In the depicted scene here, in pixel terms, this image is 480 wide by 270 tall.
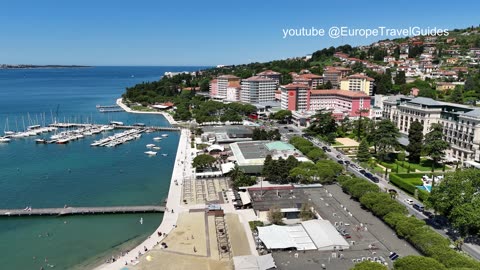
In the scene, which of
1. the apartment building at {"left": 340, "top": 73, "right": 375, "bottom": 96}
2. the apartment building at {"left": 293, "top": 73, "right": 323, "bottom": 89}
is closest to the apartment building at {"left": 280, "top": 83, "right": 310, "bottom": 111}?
the apartment building at {"left": 340, "top": 73, "right": 375, "bottom": 96}

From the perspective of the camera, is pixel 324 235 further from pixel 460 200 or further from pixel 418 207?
pixel 418 207

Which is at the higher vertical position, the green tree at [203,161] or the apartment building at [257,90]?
the apartment building at [257,90]

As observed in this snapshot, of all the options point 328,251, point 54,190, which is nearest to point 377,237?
point 328,251

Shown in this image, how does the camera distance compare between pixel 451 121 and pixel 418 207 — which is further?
pixel 451 121

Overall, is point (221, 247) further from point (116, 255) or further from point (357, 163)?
point (357, 163)

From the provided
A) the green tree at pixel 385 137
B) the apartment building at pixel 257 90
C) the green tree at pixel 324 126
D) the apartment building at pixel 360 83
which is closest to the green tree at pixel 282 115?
the green tree at pixel 324 126

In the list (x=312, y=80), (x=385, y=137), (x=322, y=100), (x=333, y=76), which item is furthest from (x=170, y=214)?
(x=333, y=76)

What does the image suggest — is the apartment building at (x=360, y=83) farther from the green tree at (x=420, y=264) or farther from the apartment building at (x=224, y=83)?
the green tree at (x=420, y=264)

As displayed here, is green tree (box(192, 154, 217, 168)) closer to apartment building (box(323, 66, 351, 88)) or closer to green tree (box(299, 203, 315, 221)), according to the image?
green tree (box(299, 203, 315, 221))
